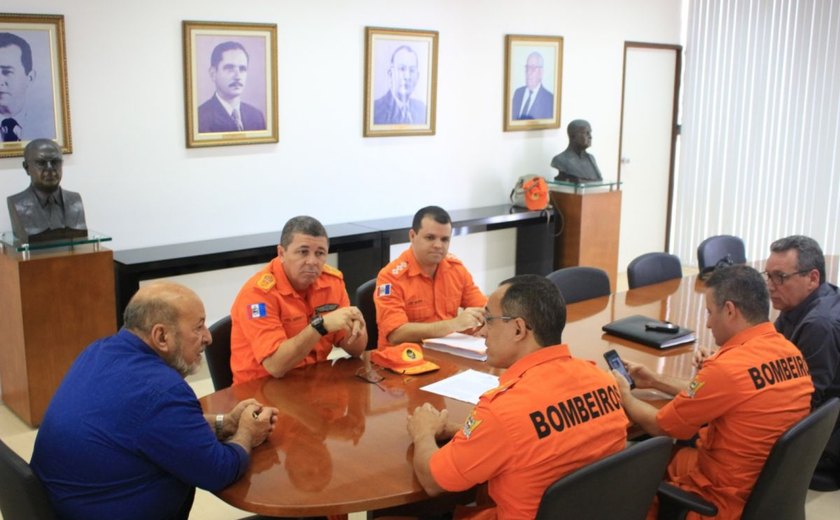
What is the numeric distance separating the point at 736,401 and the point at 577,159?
4701 mm

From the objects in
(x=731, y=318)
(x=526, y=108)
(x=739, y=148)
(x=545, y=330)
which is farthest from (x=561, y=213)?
(x=545, y=330)

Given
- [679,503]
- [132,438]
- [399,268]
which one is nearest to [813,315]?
[679,503]

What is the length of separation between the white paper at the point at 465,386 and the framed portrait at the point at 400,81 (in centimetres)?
341

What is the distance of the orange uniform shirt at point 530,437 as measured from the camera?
6.79ft

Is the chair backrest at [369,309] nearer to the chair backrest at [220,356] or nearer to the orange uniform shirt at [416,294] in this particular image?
the orange uniform shirt at [416,294]

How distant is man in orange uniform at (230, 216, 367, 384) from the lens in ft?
9.62

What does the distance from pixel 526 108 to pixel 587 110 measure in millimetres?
804

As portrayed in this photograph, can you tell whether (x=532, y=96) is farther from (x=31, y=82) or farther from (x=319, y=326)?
(x=319, y=326)

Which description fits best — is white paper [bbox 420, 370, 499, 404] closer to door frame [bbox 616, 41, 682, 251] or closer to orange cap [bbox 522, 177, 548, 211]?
orange cap [bbox 522, 177, 548, 211]

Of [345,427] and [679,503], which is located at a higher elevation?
[345,427]

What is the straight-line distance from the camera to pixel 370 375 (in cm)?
298

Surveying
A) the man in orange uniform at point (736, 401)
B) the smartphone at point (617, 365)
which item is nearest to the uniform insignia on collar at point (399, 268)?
the smartphone at point (617, 365)

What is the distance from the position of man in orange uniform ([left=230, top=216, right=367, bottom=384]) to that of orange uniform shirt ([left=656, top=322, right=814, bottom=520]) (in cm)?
115

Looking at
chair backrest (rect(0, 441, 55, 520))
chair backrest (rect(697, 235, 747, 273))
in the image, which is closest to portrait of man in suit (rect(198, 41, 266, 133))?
chair backrest (rect(697, 235, 747, 273))
